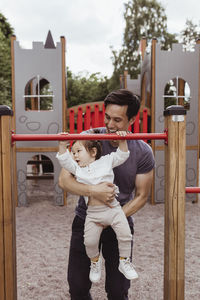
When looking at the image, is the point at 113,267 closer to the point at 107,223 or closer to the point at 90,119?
the point at 107,223

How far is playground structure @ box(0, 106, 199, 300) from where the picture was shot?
160 cm

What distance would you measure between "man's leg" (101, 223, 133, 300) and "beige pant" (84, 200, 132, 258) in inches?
6.7

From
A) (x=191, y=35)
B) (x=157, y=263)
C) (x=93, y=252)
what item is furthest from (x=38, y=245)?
(x=191, y=35)

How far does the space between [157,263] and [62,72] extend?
4.37m

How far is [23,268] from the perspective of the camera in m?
3.79

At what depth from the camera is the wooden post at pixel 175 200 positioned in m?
1.63

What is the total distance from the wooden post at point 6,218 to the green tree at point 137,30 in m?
21.2

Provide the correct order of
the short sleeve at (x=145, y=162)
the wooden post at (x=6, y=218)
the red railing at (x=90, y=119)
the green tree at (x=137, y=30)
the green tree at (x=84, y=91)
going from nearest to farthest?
the wooden post at (x=6, y=218), the short sleeve at (x=145, y=162), the red railing at (x=90, y=119), the green tree at (x=137, y=30), the green tree at (x=84, y=91)

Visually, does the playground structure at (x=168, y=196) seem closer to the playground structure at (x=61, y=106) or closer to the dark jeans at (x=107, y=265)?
Result: the dark jeans at (x=107, y=265)

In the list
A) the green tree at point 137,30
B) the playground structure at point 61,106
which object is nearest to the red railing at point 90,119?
the playground structure at point 61,106

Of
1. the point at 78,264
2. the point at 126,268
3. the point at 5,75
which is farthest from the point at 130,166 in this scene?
the point at 5,75

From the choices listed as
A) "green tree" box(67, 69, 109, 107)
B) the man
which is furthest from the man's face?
"green tree" box(67, 69, 109, 107)

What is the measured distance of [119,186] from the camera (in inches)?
76.7

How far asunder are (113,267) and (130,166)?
674 millimetres
